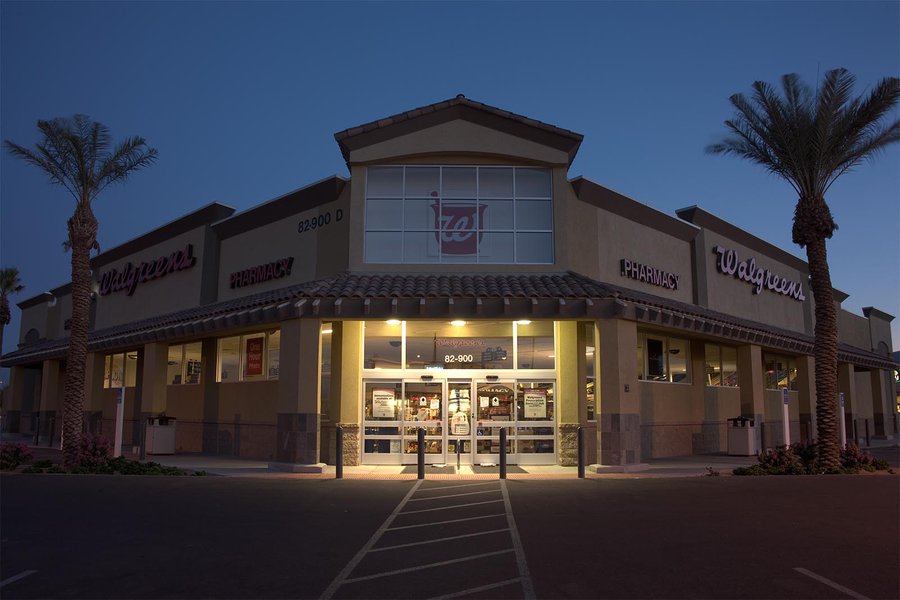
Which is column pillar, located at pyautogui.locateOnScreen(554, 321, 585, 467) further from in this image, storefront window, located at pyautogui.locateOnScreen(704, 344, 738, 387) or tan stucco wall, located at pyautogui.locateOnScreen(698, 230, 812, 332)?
tan stucco wall, located at pyautogui.locateOnScreen(698, 230, 812, 332)

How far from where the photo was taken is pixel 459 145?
66.8ft

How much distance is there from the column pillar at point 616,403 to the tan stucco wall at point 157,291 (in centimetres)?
1475

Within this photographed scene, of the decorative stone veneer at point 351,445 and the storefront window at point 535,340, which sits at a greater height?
the storefront window at point 535,340

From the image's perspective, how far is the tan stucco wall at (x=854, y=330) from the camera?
38438mm

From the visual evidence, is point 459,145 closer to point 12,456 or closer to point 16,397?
point 12,456

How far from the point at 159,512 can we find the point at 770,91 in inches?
697

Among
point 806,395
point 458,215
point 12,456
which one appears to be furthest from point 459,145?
point 806,395

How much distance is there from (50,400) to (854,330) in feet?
134

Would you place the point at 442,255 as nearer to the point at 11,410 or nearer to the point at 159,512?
the point at 159,512

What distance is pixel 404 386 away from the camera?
64.7 feet

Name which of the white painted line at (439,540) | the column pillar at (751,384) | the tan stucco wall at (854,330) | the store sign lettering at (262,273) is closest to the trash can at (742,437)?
the column pillar at (751,384)

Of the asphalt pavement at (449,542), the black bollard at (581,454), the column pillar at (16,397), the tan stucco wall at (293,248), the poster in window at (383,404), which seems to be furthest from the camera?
the column pillar at (16,397)

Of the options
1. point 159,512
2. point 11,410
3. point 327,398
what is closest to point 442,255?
point 327,398

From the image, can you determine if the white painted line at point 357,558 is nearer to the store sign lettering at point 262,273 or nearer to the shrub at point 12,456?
the store sign lettering at point 262,273
